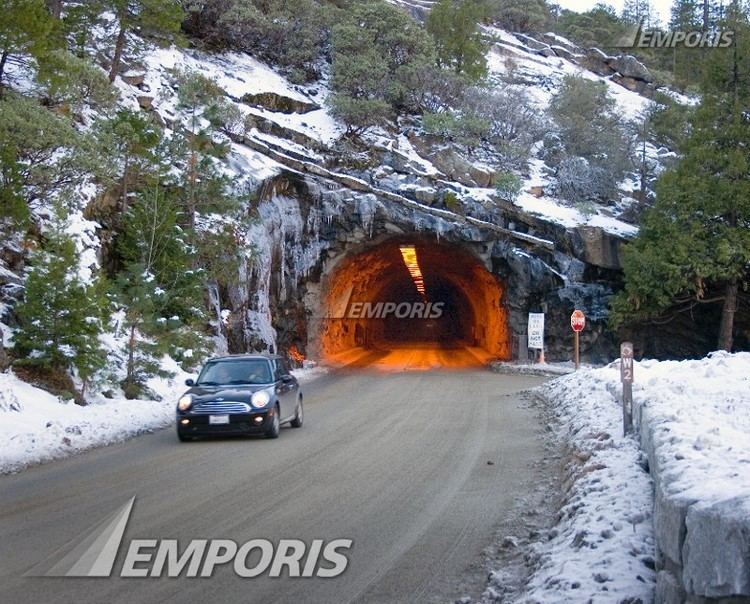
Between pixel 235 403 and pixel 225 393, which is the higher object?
pixel 225 393

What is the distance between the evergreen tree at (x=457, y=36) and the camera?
51.2 meters

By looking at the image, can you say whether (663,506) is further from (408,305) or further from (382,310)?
(408,305)

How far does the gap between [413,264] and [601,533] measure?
142 ft

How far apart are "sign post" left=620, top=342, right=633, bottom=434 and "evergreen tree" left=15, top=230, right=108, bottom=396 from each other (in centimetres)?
1042

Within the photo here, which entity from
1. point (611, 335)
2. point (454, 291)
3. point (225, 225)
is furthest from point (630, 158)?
point (225, 225)

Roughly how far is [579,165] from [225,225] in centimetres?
2571

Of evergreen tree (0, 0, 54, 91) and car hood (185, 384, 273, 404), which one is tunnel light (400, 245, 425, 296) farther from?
car hood (185, 384, 273, 404)

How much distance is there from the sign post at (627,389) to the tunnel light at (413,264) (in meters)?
30.1

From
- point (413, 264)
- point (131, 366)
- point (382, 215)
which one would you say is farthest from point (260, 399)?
point (413, 264)

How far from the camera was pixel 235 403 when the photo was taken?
43.5ft

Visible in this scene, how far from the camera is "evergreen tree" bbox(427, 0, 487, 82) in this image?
5116 centimetres

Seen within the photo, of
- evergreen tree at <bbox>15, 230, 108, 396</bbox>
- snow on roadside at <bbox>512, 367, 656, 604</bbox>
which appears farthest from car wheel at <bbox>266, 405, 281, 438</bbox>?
snow on roadside at <bbox>512, 367, 656, 604</bbox>

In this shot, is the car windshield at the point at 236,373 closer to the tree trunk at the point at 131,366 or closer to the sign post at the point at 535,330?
the tree trunk at the point at 131,366

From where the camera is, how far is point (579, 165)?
43469 millimetres
